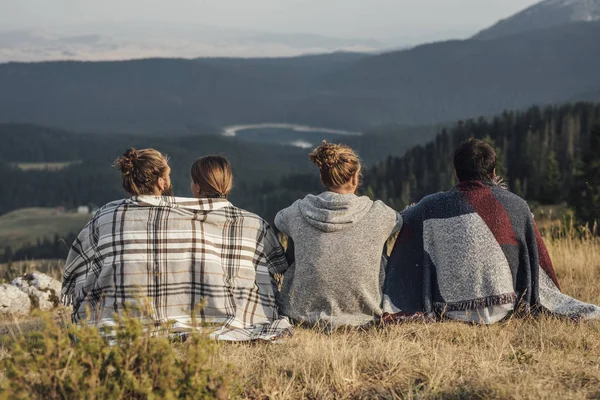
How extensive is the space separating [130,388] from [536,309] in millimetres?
3765

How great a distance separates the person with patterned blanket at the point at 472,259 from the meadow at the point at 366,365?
0.19 m

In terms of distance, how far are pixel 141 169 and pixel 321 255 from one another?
1592 mm

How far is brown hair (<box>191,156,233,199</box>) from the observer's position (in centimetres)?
567

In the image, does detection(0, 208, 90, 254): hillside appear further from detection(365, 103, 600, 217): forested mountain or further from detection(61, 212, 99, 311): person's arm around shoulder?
detection(61, 212, 99, 311): person's arm around shoulder

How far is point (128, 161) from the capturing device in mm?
5457

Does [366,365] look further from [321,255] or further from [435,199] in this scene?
[435,199]

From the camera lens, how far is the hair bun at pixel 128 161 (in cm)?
545

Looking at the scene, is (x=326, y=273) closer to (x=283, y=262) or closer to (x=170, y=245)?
(x=283, y=262)

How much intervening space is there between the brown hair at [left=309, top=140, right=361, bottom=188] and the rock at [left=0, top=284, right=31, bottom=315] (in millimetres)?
4534

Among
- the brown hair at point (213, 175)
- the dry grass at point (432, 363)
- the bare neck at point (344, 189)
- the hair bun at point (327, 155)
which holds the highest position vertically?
the hair bun at point (327, 155)

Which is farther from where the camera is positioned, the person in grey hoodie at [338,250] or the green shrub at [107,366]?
the person in grey hoodie at [338,250]

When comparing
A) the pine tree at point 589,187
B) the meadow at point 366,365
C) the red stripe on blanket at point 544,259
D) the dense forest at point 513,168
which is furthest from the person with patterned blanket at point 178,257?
the dense forest at point 513,168

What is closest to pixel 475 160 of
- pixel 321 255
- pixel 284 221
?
pixel 321 255

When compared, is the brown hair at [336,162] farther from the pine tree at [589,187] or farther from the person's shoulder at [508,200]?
the pine tree at [589,187]
